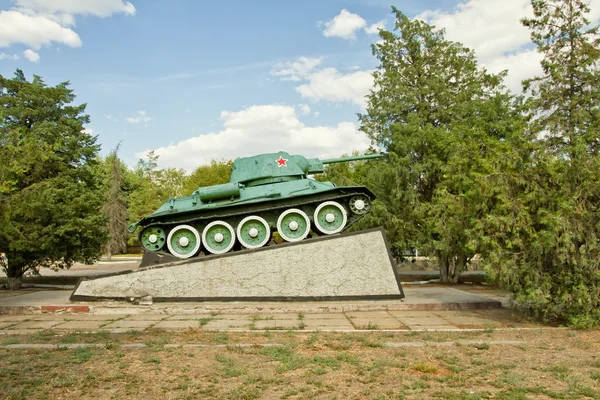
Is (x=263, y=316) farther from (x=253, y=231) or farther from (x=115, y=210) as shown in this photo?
(x=115, y=210)

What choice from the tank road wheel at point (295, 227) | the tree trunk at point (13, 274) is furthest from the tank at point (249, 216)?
the tree trunk at point (13, 274)

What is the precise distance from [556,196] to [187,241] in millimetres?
7899

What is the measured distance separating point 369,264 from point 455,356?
4.58 metres

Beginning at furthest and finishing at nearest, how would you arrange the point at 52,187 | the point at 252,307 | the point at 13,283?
the point at 13,283 < the point at 52,187 < the point at 252,307

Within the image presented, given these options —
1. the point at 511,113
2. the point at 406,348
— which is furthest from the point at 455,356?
the point at 511,113

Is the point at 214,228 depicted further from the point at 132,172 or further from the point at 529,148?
the point at 132,172

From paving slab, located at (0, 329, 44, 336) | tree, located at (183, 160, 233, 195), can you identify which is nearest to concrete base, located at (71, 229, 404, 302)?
paving slab, located at (0, 329, 44, 336)

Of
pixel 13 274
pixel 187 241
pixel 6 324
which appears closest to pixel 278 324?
pixel 187 241

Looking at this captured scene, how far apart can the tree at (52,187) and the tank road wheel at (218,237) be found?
16.5ft

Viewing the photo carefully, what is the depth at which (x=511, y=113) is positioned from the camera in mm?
16625

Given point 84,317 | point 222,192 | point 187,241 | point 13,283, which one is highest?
point 222,192

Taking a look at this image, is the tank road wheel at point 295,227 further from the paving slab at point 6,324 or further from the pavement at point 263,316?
→ the paving slab at point 6,324

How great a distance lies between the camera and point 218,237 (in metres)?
11.6

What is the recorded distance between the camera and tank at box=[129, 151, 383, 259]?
11508 millimetres
